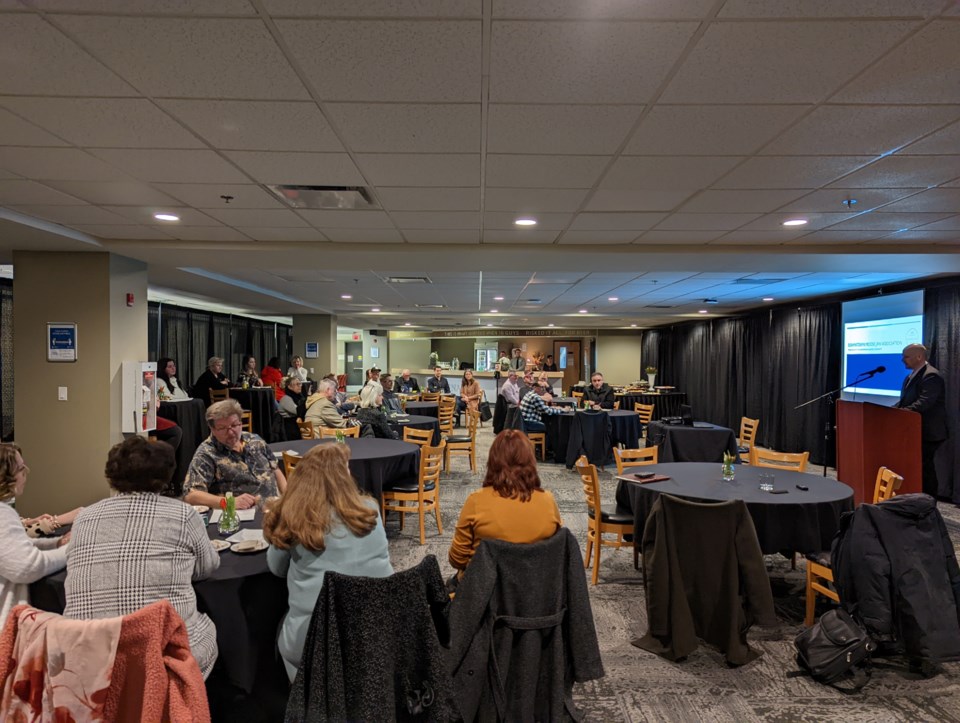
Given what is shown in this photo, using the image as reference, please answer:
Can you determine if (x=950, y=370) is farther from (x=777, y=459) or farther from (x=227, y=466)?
(x=227, y=466)

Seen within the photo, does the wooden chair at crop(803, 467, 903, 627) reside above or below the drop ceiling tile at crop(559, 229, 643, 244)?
below

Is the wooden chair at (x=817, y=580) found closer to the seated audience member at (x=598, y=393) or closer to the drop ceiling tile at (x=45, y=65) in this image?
the drop ceiling tile at (x=45, y=65)

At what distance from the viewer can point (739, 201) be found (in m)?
3.83

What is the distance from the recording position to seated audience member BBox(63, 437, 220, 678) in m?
1.85

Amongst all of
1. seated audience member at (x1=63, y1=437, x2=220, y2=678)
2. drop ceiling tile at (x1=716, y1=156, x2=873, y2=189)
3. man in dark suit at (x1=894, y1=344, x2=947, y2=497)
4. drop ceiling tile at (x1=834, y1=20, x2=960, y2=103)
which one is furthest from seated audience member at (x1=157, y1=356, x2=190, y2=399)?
man in dark suit at (x1=894, y1=344, x2=947, y2=497)

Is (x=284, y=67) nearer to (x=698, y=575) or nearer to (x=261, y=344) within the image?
(x=698, y=575)

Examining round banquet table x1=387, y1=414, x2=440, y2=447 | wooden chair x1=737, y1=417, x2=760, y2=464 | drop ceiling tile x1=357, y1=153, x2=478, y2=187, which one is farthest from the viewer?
round banquet table x1=387, y1=414, x2=440, y2=447

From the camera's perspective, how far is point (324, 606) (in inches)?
73.9

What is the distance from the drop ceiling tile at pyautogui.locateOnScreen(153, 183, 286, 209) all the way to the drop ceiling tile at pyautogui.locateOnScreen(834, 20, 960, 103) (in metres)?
3.21

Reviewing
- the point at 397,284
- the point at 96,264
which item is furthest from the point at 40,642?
the point at 397,284

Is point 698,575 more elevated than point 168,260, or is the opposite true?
point 168,260

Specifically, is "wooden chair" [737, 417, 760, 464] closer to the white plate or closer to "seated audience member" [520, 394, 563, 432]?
"seated audience member" [520, 394, 563, 432]

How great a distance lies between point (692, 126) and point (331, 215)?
8.75ft

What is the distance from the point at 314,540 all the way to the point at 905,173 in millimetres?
3649
